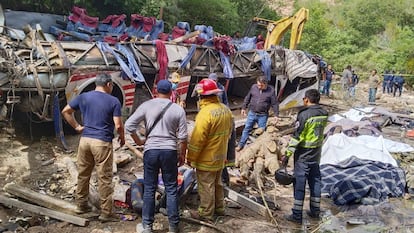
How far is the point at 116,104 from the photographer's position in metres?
4.68

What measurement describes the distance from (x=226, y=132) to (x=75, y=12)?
8707mm

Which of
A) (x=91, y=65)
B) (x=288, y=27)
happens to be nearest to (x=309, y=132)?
(x=91, y=65)

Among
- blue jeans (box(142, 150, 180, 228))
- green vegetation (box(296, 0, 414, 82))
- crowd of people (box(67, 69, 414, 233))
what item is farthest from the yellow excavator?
green vegetation (box(296, 0, 414, 82))

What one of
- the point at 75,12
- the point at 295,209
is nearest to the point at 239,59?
the point at 75,12

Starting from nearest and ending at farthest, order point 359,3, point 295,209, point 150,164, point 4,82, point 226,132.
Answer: point 150,164 < point 226,132 < point 295,209 < point 4,82 < point 359,3

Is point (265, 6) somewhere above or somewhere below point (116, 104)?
above

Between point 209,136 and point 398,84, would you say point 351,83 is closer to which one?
point 398,84

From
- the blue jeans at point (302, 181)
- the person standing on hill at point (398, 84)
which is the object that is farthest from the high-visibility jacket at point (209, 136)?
the person standing on hill at point (398, 84)

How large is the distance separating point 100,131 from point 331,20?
156ft

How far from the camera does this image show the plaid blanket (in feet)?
21.1

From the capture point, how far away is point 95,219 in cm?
489

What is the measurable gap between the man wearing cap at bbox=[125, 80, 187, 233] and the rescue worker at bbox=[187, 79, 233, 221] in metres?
0.26

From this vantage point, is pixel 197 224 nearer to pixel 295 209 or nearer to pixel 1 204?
pixel 295 209

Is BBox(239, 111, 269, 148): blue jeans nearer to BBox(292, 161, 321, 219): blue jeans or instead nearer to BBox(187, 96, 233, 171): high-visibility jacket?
BBox(292, 161, 321, 219): blue jeans
